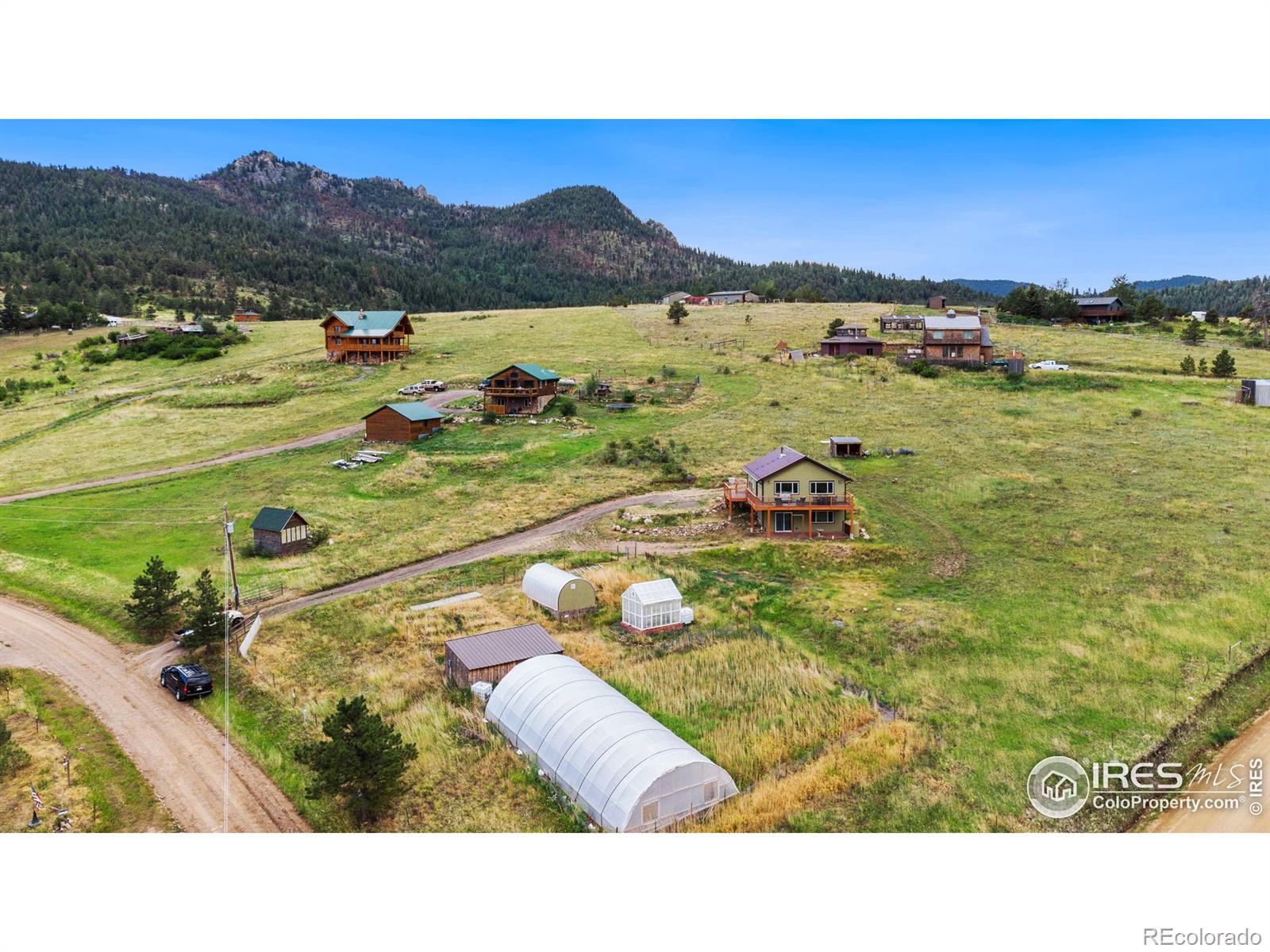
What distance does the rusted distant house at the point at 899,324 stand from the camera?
11019 centimetres

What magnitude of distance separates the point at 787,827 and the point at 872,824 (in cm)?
210

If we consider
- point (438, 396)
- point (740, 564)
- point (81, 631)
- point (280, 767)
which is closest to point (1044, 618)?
point (740, 564)

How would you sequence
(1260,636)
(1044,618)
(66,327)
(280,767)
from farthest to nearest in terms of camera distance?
(66,327)
(1044,618)
(1260,636)
(280,767)

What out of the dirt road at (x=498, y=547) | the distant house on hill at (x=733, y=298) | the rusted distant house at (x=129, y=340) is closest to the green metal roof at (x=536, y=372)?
the dirt road at (x=498, y=547)

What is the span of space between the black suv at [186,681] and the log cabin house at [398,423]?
3843 cm

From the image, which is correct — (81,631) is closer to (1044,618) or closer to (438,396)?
(1044,618)

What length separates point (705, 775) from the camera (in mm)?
19109

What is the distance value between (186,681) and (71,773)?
486 cm

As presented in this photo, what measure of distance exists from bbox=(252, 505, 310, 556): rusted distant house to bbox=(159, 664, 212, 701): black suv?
13653 mm

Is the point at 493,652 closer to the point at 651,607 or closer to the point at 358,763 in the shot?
the point at 651,607

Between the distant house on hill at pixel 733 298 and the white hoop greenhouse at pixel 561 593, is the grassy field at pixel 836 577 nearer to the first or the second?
the white hoop greenhouse at pixel 561 593

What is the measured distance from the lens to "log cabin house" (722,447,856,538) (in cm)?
4262

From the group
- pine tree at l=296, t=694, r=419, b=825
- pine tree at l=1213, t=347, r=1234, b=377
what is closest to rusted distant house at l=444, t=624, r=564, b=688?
pine tree at l=296, t=694, r=419, b=825

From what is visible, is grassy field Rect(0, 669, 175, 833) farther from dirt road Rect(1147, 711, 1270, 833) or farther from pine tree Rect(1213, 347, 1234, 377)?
pine tree Rect(1213, 347, 1234, 377)
